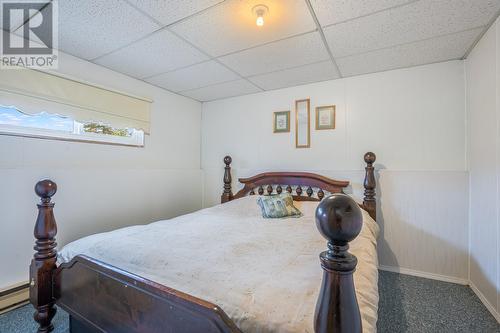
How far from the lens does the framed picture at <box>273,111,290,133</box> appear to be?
122 inches

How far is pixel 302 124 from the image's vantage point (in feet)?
9.82

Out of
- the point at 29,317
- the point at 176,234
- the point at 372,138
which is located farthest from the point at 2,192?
the point at 372,138

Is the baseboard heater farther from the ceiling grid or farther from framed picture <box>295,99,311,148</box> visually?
framed picture <box>295,99,311,148</box>

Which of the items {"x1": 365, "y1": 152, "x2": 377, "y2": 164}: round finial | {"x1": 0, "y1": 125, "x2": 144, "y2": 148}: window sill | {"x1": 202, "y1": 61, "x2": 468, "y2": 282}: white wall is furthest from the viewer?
{"x1": 365, "y1": 152, "x2": 377, "y2": 164}: round finial

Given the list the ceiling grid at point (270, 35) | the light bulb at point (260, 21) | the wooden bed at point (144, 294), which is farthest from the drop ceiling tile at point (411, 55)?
the wooden bed at point (144, 294)

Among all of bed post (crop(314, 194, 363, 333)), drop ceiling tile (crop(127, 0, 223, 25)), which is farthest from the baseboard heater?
bed post (crop(314, 194, 363, 333))

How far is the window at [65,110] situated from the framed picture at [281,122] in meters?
1.63

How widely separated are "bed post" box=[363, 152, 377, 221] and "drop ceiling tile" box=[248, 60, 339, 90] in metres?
0.98

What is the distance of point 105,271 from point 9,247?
1.43 m

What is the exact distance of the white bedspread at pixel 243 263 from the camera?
0.81 m

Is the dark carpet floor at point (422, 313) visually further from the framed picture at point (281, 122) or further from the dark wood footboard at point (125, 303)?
the framed picture at point (281, 122)

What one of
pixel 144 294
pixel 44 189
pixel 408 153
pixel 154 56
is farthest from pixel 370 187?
pixel 44 189

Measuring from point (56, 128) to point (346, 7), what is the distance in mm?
2552

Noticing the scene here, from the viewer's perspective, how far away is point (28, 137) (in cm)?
198
